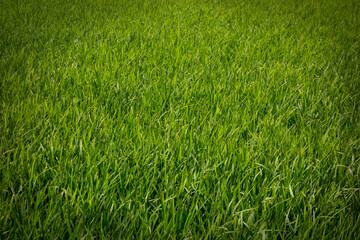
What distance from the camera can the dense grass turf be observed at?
3.60 ft

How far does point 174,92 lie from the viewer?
2.23 metres

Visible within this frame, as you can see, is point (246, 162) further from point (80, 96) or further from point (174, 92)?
point (80, 96)

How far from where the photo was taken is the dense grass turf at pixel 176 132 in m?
1.10

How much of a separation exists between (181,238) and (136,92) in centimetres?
137

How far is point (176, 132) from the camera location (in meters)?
1.61

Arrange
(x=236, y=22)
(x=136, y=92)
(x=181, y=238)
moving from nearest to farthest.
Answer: (x=181, y=238), (x=136, y=92), (x=236, y=22)

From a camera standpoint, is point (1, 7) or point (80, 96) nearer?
point (80, 96)

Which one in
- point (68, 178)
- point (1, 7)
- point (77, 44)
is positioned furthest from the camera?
point (1, 7)

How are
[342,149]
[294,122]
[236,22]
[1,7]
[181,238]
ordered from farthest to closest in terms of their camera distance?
[1,7]
[236,22]
[294,122]
[342,149]
[181,238]

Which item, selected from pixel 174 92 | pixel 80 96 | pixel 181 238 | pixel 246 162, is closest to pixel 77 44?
pixel 80 96

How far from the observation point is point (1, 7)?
5.45 metres

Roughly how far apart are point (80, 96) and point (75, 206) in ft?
3.88

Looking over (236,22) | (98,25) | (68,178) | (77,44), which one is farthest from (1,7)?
(68,178)

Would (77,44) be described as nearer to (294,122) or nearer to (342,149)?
(294,122)
